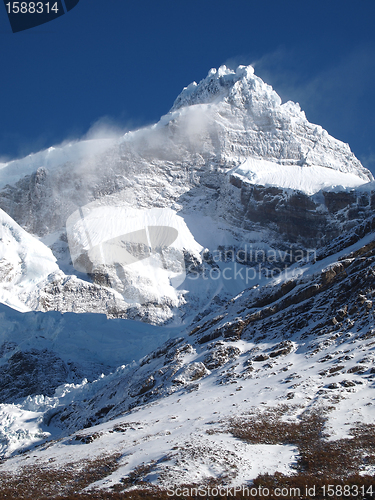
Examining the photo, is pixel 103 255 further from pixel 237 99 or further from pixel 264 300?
pixel 237 99

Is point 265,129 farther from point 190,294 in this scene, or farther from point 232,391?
point 232,391

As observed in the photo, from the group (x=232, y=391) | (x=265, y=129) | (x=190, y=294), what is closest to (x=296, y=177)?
(x=265, y=129)

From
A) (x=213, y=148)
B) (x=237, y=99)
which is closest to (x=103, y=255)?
(x=213, y=148)

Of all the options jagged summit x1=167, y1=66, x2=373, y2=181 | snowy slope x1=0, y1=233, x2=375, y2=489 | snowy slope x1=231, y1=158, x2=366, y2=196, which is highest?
jagged summit x1=167, y1=66, x2=373, y2=181

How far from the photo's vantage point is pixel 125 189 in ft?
507

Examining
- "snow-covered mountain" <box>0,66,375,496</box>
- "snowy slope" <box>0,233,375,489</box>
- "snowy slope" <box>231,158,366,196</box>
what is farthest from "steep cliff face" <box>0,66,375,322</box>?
"snowy slope" <box>0,233,375,489</box>

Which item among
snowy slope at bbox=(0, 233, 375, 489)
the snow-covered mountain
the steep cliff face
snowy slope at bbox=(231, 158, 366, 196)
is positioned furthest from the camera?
snowy slope at bbox=(231, 158, 366, 196)

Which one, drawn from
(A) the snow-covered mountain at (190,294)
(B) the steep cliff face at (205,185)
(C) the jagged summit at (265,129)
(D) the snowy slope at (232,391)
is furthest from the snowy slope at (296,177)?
(D) the snowy slope at (232,391)

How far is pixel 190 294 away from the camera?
403 ft

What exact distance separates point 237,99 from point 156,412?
176071 mm

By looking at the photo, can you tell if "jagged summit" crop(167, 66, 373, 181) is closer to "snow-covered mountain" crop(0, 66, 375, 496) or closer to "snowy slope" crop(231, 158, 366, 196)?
"snow-covered mountain" crop(0, 66, 375, 496)

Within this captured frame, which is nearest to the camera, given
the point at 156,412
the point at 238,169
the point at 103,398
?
the point at 156,412

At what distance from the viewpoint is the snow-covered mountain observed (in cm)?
2588

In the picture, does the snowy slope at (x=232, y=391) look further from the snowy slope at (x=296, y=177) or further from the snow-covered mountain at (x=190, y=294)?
the snowy slope at (x=296, y=177)
